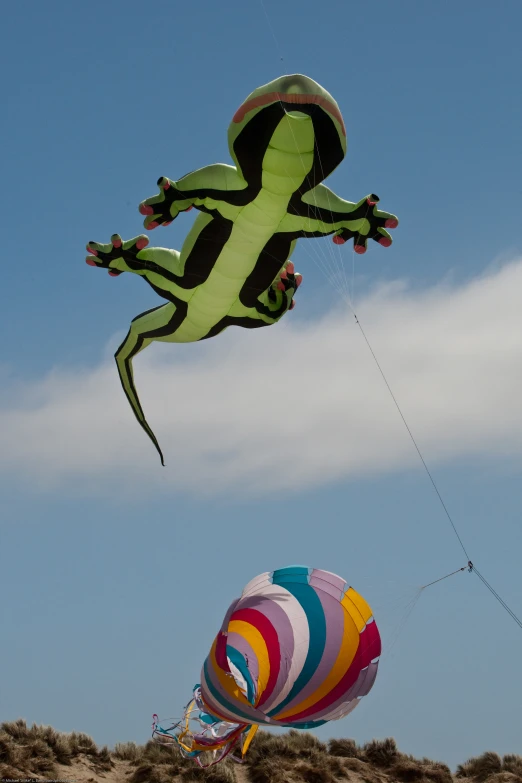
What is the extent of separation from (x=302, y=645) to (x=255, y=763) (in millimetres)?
8566

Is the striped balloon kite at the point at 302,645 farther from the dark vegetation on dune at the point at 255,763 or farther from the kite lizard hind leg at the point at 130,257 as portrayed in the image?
the dark vegetation on dune at the point at 255,763

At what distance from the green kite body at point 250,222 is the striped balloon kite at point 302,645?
390 centimetres

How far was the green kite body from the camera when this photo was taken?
11.4 m

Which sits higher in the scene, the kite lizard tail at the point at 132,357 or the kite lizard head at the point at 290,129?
the kite lizard head at the point at 290,129

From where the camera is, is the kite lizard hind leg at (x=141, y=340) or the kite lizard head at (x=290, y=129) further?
the kite lizard hind leg at (x=141, y=340)

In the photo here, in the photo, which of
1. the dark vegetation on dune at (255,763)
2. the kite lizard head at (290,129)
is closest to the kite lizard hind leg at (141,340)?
the kite lizard head at (290,129)

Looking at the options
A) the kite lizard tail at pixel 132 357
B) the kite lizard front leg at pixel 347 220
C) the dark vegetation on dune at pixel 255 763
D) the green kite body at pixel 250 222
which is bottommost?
the dark vegetation on dune at pixel 255 763

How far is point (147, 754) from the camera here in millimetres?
21062

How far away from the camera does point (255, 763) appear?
20.7 meters

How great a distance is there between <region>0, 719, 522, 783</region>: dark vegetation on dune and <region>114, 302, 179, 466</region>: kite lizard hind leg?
8034 mm

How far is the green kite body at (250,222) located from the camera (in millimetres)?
11367

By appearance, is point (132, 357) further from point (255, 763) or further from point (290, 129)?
point (255, 763)

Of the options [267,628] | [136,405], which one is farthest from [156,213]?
[267,628]

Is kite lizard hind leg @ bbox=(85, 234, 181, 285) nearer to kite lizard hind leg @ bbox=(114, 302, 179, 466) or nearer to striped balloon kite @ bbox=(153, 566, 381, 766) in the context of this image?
kite lizard hind leg @ bbox=(114, 302, 179, 466)
